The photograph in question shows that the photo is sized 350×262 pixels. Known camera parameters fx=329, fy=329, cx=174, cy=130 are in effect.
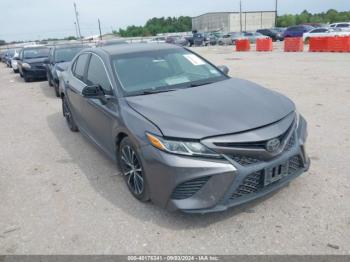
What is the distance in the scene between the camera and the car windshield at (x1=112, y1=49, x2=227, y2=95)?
3.95m

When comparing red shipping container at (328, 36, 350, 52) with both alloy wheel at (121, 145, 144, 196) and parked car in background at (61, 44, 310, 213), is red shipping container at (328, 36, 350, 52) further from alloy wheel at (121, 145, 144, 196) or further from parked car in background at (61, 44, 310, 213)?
alloy wheel at (121, 145, 144, 196)

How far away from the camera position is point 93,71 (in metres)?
4.66

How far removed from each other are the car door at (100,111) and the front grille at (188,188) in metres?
1.14

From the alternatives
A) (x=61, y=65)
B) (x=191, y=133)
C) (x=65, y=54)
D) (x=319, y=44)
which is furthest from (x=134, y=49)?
(x=319, y=44)

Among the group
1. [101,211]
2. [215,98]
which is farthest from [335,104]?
[101,211]

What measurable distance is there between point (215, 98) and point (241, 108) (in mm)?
371

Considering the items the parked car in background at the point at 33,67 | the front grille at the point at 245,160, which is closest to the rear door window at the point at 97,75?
the front grille at the point at 245,160

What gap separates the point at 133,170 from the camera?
3.54m

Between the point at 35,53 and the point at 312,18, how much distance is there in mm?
103069

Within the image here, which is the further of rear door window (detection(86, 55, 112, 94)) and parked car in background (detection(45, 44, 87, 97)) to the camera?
parked car in background (detection(45, 44, 87, 97))

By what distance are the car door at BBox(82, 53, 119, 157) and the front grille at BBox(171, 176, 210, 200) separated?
1145 millimetres

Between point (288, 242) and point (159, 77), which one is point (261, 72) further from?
point (288, 242)

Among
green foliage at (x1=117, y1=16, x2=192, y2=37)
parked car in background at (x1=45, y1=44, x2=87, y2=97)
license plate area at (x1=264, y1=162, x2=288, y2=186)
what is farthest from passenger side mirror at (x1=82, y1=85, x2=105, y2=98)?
green foliage at (x1=117, y1=16, x2=192, y2=37)

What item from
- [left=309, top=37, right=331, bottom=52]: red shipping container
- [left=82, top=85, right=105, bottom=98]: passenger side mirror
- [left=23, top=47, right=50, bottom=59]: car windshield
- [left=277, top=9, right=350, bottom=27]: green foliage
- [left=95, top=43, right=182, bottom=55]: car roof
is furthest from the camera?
[left=277, top=9, right=350, bottom=27]: green foliage
